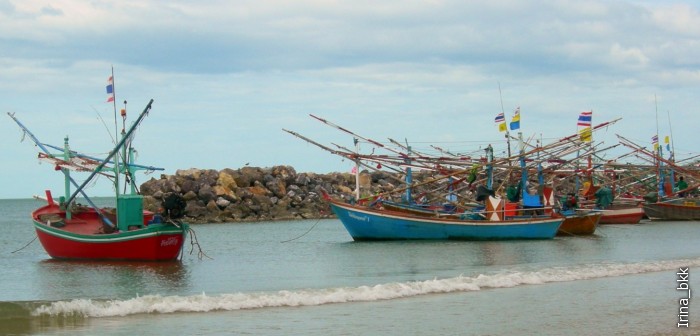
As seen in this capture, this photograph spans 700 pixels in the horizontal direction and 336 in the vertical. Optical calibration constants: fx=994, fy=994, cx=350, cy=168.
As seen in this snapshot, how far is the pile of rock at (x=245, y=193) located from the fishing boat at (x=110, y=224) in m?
26.8

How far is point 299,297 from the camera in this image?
22.3 metres

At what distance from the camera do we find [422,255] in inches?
1385

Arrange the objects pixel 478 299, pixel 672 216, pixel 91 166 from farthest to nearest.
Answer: pixel 672 216 → pixel 91 166 → pixel 478 299

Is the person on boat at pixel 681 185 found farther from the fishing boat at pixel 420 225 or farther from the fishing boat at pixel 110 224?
the fishing boat at pixel 110 224

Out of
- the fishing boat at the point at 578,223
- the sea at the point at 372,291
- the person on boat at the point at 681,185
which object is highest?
the person on boat at the point at 681,185

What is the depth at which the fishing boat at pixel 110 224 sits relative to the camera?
1209 inches

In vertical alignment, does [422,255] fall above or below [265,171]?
below

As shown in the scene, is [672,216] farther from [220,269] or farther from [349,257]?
[220,269]

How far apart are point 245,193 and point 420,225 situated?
94.2 feet

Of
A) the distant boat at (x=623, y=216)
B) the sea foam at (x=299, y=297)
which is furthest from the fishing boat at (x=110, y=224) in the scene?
the distant boat at (x=623, y=216)

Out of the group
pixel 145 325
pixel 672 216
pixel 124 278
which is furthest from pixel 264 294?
pixel 672 216

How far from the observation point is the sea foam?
2084 cm

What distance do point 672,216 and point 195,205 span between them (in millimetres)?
30125

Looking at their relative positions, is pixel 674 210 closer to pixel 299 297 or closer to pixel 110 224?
pixel 110 224
